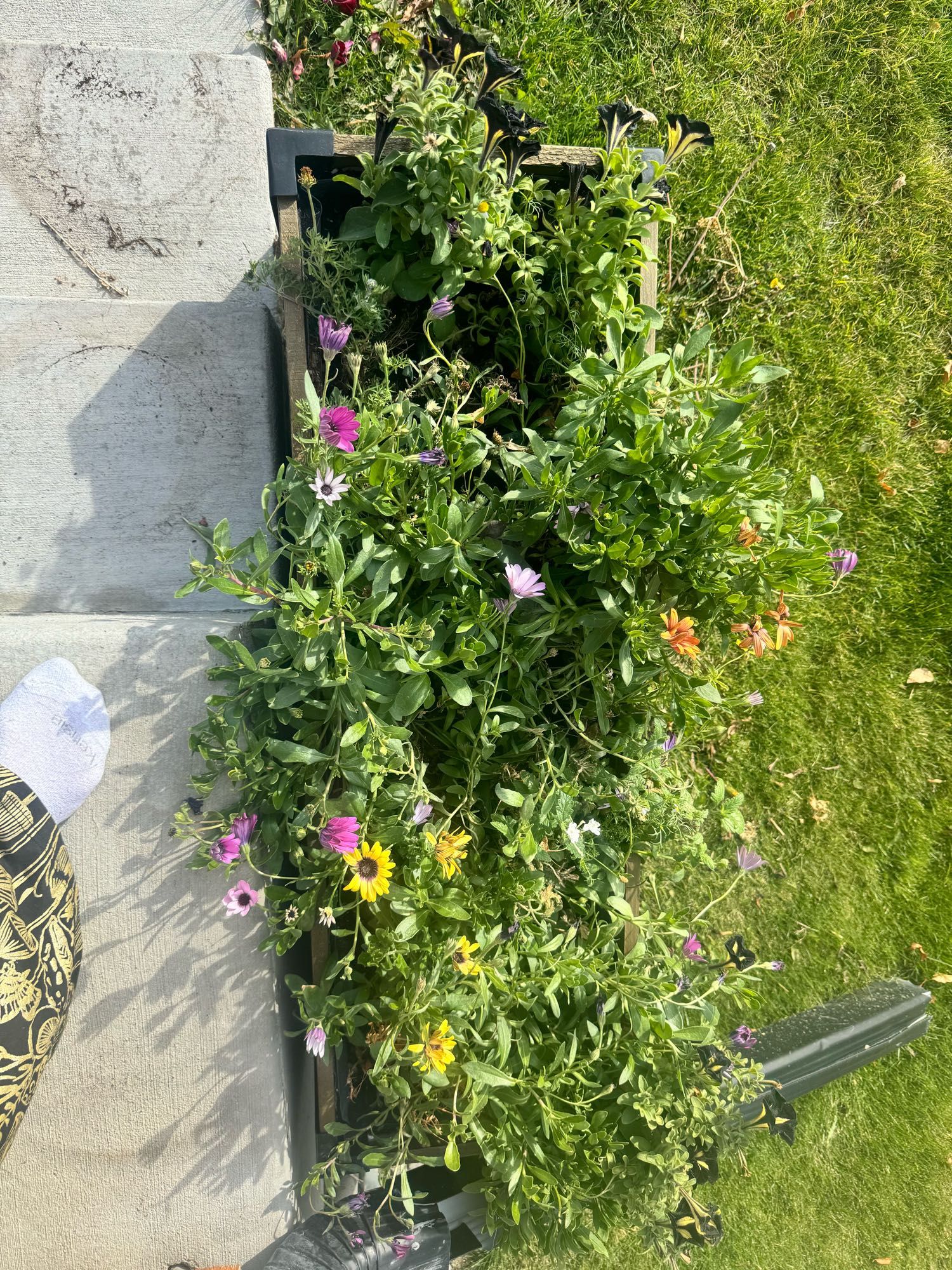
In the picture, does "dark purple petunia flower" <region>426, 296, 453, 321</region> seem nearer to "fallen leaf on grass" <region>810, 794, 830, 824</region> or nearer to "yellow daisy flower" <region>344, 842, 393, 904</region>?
"yellow daisy flower" <region>344, 842, 393, 904</region>

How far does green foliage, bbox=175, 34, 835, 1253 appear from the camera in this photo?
4.76ft

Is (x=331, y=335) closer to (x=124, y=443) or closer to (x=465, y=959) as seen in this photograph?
(x=124, y=443)

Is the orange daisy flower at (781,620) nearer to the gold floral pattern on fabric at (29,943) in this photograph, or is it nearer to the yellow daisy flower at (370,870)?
the yellow daisy flower at (370,870)

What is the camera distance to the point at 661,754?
187 centimetres

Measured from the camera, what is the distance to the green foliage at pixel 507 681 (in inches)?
57.1

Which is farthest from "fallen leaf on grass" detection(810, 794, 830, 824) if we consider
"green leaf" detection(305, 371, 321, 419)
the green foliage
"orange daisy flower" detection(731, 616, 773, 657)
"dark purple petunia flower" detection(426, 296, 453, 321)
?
"green leaf" detection(305, 371, 321, 419)

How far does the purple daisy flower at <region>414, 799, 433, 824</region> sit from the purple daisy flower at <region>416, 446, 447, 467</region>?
0.65m

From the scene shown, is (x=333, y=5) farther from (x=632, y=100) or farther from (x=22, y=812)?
(x=22, y=812)

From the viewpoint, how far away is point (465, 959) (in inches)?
59.9

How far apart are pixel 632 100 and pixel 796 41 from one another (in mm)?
694

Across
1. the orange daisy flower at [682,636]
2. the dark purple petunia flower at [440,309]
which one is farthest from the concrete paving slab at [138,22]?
the orange daisy flower at [682,636]

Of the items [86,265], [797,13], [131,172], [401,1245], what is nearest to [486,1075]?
[401,1245]

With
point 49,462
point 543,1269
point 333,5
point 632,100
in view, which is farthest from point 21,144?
point 543,1269

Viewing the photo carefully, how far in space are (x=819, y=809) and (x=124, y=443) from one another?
259 centimetres
